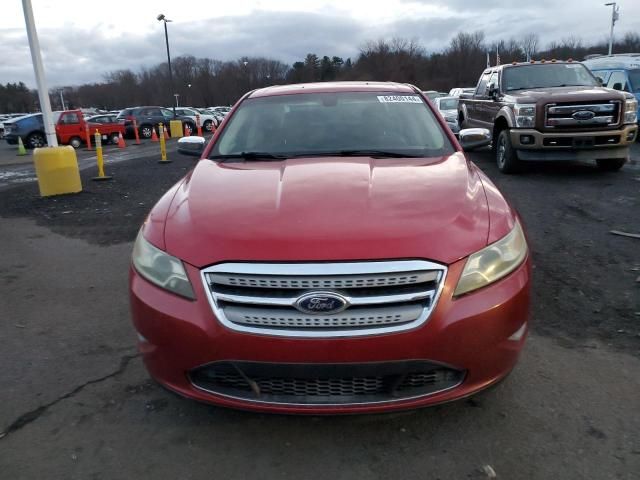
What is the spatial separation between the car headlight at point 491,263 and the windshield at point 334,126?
1.13 metres

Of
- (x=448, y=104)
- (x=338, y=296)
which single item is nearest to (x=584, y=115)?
(x=338, y=296)

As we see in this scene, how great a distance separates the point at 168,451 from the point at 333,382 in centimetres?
85

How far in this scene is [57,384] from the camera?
3049mm

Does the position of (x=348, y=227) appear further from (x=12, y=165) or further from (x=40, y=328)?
Answer: (x=12, y=165)

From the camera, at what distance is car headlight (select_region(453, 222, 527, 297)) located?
2232mm

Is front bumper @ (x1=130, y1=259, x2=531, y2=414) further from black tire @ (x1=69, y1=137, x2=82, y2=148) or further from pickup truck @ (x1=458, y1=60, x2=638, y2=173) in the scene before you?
black tire @ (x1=69, y1=137, x2=82, y2=148)

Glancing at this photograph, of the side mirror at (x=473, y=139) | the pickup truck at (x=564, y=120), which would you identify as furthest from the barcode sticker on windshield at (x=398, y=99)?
the pickup truck at (x=564, y=120)

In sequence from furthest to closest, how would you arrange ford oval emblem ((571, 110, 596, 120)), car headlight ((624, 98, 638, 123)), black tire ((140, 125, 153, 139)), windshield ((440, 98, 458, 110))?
black tire ((140, 125, 153, 139))
windshield ((440, 98, 458, 110))
car headlight ((624, 98, 638, 123))
ford oval emblem ((571, 110, 596, 120))

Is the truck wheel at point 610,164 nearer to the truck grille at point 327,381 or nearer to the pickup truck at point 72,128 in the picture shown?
the truck grille at point 327,381

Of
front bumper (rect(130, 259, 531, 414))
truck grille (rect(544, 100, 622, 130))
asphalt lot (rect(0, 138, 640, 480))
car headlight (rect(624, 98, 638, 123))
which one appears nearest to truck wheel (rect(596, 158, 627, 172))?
car headlight (rect(624, 98, 638, 123))

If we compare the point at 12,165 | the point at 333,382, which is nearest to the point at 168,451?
the point at 333,382

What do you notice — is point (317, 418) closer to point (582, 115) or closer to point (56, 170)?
point (582, 115)

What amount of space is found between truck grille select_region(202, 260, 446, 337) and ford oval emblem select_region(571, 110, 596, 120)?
25.0 feet

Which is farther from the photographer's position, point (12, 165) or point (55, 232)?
point (12, 165)
